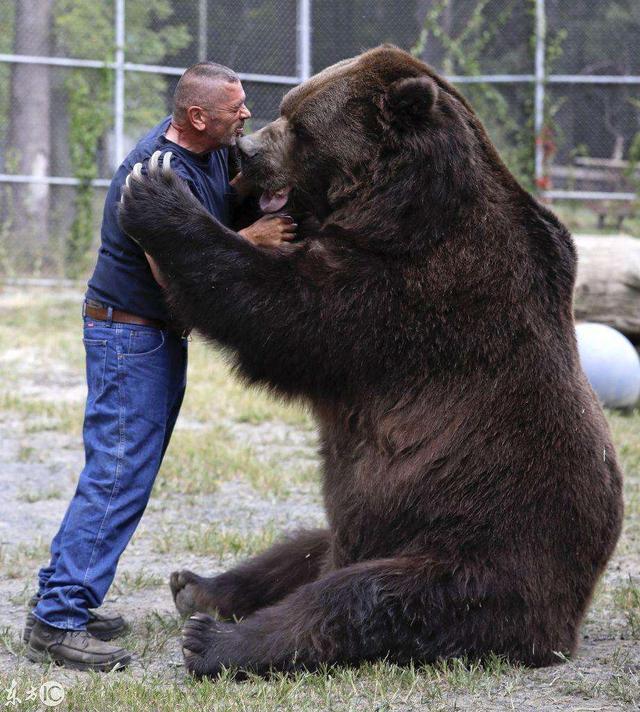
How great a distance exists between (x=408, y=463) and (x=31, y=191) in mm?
12041

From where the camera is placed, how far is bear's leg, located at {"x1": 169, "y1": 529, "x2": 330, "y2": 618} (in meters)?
4.59

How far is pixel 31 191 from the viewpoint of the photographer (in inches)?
588

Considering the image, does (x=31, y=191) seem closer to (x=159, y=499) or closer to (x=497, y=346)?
(x=159, y=499)

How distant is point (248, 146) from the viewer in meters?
4.12

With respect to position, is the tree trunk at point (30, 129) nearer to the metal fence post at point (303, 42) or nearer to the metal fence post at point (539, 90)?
the metal fence post at point (303, 42)

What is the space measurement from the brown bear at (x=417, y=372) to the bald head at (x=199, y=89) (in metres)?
0.29

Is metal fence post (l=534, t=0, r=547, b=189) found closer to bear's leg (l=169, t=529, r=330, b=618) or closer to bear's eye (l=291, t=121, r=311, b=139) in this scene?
bear's leg (l=169, t=529, r=330, b=618)

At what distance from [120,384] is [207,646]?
3.27 feet

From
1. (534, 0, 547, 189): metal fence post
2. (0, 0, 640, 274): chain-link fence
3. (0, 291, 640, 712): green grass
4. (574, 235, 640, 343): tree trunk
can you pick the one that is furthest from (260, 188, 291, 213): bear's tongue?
(534, 0, 547, 189): metal fence post

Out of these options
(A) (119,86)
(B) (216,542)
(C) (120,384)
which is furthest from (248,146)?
(A) (119,86)

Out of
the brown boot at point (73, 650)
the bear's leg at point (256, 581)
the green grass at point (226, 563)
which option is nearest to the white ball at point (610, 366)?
the green grass at point (226, 563)

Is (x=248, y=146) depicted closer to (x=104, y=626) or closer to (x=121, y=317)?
(x=121, y=317)

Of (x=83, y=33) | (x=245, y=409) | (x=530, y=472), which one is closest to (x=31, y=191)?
(x=83, y=33)

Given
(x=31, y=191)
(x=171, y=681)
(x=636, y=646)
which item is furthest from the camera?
(x=31, y=191)
